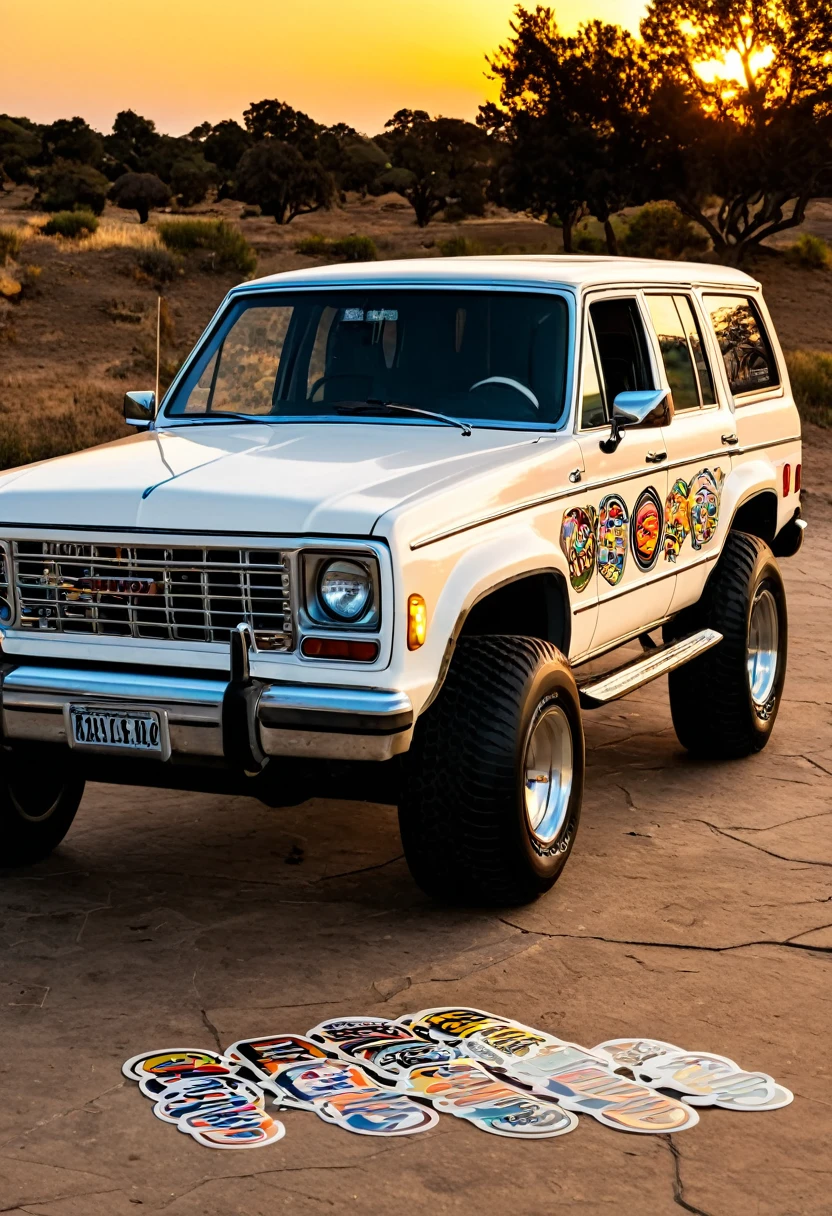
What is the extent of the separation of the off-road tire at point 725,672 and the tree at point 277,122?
6027cm

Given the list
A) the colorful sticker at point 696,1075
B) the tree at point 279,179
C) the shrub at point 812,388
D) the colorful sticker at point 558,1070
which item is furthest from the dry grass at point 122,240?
the colorful sticker at point 696,1075

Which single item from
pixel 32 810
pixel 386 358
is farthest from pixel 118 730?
pixel 386 358

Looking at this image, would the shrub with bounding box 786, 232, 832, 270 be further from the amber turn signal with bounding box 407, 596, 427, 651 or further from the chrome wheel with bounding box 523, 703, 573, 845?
the amber turn signal with bounding box 407, 596, 427, 651

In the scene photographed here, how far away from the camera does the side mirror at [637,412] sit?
557 centimetres

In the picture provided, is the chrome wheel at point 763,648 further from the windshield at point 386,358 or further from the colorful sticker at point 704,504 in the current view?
the windshield at point 386,358

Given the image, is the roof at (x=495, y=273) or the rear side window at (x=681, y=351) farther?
the rear side window at (x=681, y=351)

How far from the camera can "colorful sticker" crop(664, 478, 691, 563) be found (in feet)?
20.9

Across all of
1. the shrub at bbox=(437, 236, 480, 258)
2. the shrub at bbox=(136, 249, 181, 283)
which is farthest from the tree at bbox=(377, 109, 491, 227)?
the shrub at bbox=(136, 249, 181, 283)

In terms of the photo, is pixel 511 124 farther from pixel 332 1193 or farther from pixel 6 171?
pixel 332 1193

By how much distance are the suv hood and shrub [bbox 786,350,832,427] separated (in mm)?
14914

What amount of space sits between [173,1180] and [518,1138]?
0.77 m

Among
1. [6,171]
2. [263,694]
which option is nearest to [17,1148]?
[263,694]

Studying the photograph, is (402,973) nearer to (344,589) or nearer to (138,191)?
(344,589)

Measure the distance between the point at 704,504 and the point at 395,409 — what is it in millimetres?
1718
